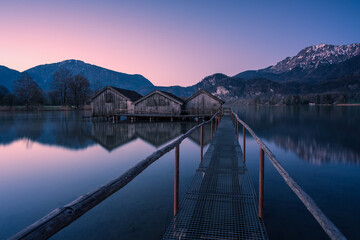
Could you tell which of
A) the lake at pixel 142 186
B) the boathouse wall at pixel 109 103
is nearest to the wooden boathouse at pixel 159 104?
the boathouse wall at pixel 109 103

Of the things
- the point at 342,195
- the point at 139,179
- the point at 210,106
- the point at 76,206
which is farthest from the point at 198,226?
the point at 210,106

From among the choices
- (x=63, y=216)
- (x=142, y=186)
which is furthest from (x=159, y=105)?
(x=63, y=216)

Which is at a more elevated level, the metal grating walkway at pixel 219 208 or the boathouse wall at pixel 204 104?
the boathouse wall at pixel 204 104

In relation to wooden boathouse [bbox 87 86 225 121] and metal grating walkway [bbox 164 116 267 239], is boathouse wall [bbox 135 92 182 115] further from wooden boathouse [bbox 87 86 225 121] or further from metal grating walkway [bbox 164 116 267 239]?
metal grating walkway [bbox 164 116 267 239]

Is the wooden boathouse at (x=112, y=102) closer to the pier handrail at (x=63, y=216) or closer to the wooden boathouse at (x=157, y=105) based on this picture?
the wooden boathouse at (x=157, y=105)

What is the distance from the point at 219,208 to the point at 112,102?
1534 inches

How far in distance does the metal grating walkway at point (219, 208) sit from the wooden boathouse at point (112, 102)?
33.9 m

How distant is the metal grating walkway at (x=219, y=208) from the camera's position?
3930mm

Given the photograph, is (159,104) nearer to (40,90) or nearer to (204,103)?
(204,103)

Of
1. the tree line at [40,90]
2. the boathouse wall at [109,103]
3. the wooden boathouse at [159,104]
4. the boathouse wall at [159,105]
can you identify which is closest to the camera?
the wooden boathouse at [159,104]

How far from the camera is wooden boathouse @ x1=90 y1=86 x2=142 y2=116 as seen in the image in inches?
1561

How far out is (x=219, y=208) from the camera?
192 inches

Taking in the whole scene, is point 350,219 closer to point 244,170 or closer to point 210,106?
point 244,170

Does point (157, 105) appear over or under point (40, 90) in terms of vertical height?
under
